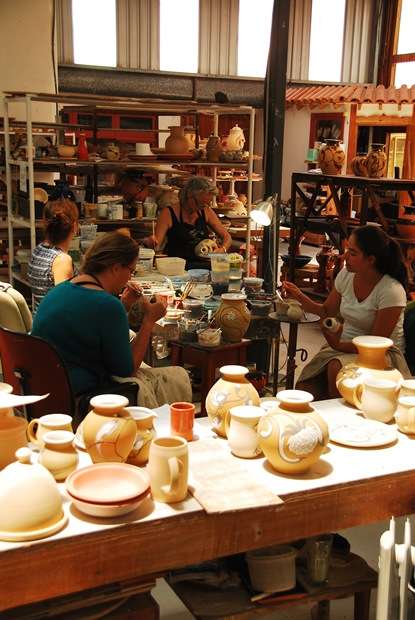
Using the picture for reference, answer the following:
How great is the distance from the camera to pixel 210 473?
1.91 meters

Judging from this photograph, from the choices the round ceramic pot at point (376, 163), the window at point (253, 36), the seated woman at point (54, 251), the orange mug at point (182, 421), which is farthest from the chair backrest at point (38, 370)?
the window at point (253, 36)

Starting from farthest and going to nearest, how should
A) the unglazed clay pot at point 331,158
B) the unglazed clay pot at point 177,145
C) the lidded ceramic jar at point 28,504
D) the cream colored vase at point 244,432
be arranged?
the unglazed clay pot at point 331,158
the unglazed clay pot at point 177,145
the cream colored vase at point 244,432
the lidded ceramic jar at point 28,504

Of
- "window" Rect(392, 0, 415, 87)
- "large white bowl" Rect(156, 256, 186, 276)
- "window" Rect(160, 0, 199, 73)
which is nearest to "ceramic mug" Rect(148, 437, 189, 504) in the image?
"large white bowl" Rect(156, 256, 186, 276)

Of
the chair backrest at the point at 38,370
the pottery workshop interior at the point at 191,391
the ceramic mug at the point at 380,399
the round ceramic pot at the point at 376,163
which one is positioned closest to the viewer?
the pottery workshop interior at the point at 191,391

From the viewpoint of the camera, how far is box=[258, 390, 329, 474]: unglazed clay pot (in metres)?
1.87

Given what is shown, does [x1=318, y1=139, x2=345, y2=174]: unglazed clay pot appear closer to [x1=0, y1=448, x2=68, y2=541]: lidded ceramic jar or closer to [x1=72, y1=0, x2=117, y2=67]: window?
[x1=72, y1=0, x2=117, y2=67]: window

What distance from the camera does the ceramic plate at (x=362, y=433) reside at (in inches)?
83.2

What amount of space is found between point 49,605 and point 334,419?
1.04m

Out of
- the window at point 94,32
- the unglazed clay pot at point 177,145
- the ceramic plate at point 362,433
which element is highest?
the window at point 94,32

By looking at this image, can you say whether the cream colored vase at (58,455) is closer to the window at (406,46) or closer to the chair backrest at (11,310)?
the chair backrest at (11,310)

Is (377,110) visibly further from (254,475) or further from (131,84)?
(254,475)

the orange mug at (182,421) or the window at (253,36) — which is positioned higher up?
the window at (253,36)

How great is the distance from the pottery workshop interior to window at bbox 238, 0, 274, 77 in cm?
488

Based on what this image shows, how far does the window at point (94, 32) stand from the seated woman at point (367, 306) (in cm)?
866
